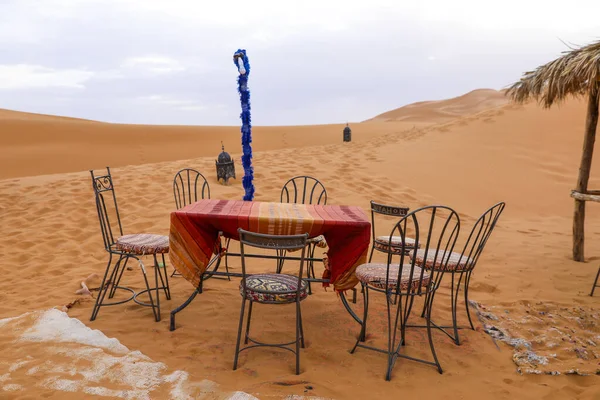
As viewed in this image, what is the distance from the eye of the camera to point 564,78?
4.84m

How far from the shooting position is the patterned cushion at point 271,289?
2.81 metres

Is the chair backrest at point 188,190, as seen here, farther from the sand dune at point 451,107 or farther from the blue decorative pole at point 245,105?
the sand dune at point 451,107

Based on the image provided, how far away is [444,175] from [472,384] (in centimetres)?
759

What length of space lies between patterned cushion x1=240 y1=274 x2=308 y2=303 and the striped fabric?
13.5 inches

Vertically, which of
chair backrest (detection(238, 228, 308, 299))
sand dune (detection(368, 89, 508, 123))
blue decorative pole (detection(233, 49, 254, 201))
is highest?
sand dune (detection(368, 89, 508, 123))

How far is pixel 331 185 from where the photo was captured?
8.44 metres

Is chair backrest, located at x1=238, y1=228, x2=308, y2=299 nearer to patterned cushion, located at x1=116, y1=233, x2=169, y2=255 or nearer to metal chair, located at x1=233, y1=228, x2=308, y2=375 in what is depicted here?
metal chair, located at x1=233, y1=228, x2=308, y2=375

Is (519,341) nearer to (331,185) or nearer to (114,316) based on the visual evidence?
(114,316)

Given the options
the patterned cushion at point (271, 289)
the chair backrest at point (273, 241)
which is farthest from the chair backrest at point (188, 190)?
the chair backrest at point (273, 241)

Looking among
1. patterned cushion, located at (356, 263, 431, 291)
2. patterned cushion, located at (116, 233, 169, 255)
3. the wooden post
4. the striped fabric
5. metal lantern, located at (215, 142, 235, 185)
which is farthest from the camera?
metal lantern, located at (215, 142, 235, 185)

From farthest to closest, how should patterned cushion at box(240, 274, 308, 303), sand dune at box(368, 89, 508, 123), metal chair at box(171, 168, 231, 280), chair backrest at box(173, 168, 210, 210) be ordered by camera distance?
sand dune at box(368, 89, 508, 123)
chair backrest at box(173, 168, 210, 210)
metal chair at box(171, 168, 231, 280)
patterned cushion at box(240, 274, 308, 303)

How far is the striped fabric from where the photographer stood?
320 centimetres

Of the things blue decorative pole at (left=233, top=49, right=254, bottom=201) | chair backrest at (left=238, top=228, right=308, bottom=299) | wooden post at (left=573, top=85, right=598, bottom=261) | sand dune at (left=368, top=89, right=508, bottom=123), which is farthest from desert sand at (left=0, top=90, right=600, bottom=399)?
sand dune at (left=368, top=89, right=508, bottom=123)

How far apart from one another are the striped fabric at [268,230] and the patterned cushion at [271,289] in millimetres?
342
